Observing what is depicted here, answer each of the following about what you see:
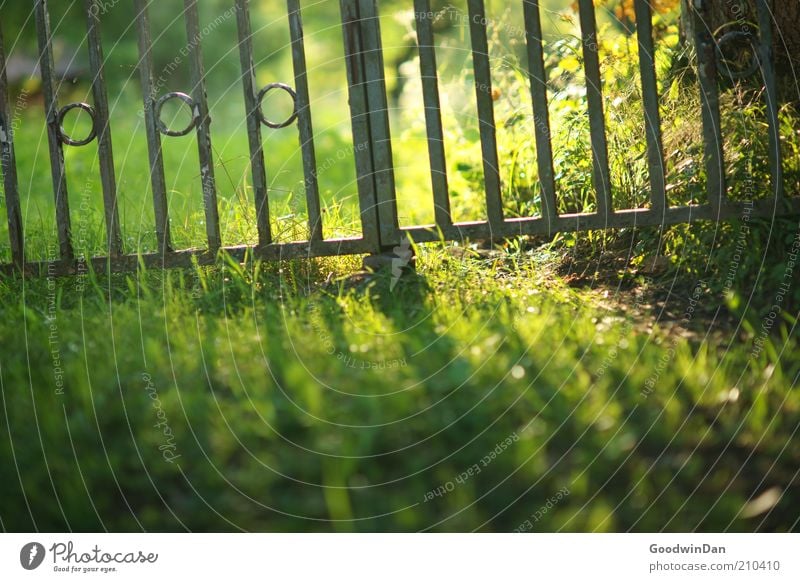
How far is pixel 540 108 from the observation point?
359 cm

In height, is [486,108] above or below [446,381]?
above

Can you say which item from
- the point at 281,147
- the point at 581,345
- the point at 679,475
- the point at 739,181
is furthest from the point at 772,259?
the point at 281,147

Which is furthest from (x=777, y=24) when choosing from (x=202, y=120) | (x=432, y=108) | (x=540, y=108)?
(x=202, y=120)

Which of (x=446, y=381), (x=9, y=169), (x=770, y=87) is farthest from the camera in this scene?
(x=9, y=169)

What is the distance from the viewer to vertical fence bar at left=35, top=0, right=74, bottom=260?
11.9ft

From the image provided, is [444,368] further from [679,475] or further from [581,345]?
[679,475]

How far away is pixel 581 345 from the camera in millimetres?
2744

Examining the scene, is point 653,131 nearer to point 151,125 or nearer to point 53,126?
point 151,125

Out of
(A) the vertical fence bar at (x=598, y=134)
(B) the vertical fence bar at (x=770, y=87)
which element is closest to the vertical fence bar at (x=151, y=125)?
(A) the vertical fence bar at (x=598, y=134)

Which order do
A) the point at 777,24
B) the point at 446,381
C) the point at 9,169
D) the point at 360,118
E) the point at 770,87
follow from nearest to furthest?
the point at 446,381
the point at 770,87
the point at 777,24
the point at 360,118
the point at 9,169

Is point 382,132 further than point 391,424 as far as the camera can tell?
Yes

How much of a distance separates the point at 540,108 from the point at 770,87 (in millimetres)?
913

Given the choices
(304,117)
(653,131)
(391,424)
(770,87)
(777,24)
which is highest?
(777,24)

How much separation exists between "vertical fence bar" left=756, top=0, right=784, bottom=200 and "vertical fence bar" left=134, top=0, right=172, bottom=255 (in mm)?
2479
